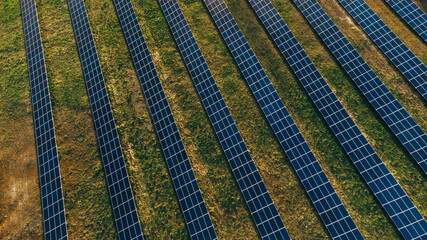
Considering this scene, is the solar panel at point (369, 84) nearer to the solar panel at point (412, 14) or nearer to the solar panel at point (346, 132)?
the solar panel at point (346, 132)

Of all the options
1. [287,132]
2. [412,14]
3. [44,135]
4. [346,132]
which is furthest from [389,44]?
[44,135]

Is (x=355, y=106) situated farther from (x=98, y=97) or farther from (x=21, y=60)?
(x=21, y=60)

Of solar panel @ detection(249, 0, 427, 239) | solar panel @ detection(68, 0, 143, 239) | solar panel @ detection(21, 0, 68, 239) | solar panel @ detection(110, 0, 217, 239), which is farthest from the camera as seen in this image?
solar panel @ detection(21, 0, 68, 239)

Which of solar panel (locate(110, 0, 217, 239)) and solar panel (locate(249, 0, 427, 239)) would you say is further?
solar panel (locate(110, 0, 217, 239))

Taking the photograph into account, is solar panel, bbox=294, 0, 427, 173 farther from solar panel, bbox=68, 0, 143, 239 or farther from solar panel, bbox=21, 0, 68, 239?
solar panel, bbox=21, 0, 68, 239

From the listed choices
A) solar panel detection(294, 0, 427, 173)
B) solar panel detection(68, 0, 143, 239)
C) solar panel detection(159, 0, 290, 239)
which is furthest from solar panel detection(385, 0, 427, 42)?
solar panel detection(68, 0, 143, 239)

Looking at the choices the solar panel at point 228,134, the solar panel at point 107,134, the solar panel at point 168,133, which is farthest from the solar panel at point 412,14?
the solar panel at point 107,134
